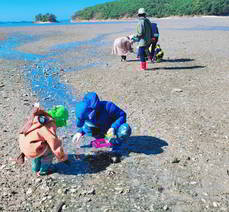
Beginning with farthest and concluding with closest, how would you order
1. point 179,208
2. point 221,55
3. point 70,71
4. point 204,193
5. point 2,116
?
point 221,55 → point 70,71 → point 2,116 → point 204,193 → point 179,208

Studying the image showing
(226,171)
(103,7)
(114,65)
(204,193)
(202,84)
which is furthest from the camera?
(103,7)

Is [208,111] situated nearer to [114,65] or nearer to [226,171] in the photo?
[226,171]

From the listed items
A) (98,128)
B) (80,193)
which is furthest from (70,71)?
(80,193)

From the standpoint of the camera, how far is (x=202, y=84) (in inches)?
359

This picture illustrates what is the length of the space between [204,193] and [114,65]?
961 cm

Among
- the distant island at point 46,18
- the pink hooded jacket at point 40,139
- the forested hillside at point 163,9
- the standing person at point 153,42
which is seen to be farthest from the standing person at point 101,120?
the distant island at point 46,18

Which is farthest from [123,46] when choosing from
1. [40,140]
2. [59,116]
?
[40,140]

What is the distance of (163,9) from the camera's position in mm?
134375

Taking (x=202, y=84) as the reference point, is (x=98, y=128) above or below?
above

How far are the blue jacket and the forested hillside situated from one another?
10759 centimetres

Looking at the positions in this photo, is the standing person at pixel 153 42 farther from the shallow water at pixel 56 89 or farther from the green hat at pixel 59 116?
the green hat at pixel 59 116

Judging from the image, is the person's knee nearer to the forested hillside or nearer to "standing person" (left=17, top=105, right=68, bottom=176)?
"standing person" (left=17, top=105, right=68, bottom=176)

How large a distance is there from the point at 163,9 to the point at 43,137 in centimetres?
13876

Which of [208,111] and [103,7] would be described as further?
[103,7]
